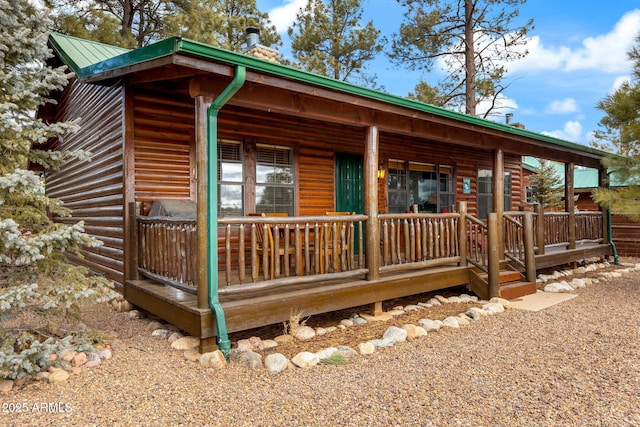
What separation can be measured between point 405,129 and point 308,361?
358 cm

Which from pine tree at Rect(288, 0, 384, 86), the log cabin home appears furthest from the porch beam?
pine tree at Rect(288, 0, 384, 86)

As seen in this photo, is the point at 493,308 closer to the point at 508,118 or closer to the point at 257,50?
the point at 257,50

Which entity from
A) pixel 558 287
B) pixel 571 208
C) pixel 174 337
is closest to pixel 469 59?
pixel 571 208

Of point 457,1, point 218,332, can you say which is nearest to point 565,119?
point 457,1

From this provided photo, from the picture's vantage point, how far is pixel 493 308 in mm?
5680

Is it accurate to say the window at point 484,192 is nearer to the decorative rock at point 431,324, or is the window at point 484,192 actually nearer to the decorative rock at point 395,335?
the decorative rock at point 431,324

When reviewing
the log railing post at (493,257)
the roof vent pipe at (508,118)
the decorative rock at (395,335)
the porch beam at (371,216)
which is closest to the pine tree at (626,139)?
the log railing post at (493,257)

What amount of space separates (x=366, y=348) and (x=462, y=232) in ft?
9.81

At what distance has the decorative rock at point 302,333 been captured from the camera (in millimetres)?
4629

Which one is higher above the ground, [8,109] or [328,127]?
[328,127]

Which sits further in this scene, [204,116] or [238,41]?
[238,41]

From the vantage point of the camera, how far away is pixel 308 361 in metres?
3.76

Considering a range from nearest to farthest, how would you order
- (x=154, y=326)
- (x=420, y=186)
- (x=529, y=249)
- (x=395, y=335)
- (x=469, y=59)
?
1. (x=395, y=335)
2. (x=154, y=326)
3. (x=529, y=249)
4. (x=420, y=186)
5. (x=469, y=59)

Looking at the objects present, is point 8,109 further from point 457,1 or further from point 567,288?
point 457,1
